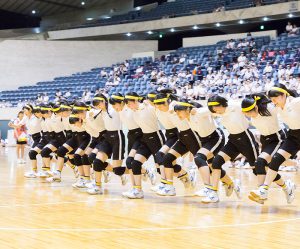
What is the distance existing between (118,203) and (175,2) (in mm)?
33064

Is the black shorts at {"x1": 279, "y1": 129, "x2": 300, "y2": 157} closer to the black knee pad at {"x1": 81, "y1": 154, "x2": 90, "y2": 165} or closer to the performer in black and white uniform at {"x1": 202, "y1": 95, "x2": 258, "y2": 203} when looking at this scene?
the performer in black and white uniform at {"x1": 202, "y1": 95, "x2": 258, "y2": 203}

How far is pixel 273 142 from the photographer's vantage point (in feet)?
32.1

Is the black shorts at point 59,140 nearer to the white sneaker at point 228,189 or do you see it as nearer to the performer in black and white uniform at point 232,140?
the white sneaker at point 228,189

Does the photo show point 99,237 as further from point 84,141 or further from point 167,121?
point 84,141

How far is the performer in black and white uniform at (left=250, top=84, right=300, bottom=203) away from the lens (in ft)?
29.7

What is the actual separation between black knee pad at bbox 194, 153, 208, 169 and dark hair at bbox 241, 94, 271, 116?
134 centimetres

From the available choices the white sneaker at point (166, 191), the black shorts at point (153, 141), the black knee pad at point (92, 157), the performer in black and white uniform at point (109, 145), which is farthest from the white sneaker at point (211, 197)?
the black knee pad at point (92, 157)

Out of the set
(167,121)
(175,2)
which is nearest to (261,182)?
(167,121)

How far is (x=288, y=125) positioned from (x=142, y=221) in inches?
109

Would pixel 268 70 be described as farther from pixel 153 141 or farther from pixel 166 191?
pixel 166 191

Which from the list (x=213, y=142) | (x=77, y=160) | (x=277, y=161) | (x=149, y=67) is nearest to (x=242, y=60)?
(x=149, y=67)

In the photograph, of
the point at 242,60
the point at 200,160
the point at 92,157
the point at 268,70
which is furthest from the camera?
the point at 242,60

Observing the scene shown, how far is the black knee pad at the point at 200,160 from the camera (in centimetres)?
1021

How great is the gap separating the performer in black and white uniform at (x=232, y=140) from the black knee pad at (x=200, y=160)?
240mm
